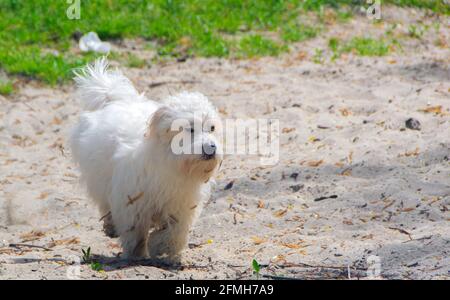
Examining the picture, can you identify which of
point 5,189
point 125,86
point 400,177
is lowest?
point 5,189

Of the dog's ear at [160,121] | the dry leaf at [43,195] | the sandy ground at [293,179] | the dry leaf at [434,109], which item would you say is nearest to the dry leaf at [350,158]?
the sandy ground at [293,179]

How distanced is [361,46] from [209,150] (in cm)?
665

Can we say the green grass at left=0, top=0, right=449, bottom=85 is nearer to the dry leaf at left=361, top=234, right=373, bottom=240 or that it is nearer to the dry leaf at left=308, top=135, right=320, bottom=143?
the dry leaf at left=308, top=135, right=320, bottom=143

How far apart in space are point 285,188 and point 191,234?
1137mm

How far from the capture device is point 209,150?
608cm

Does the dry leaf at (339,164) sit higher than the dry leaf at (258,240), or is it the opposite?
the dry leaf at (339,164)

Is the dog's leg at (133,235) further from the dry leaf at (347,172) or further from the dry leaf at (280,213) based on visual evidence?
the dry leaf at (347,172)

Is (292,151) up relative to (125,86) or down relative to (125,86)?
down

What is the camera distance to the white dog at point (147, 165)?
627 cm

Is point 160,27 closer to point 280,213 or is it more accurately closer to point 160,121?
point 280,213
